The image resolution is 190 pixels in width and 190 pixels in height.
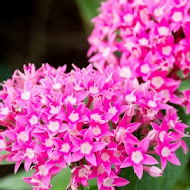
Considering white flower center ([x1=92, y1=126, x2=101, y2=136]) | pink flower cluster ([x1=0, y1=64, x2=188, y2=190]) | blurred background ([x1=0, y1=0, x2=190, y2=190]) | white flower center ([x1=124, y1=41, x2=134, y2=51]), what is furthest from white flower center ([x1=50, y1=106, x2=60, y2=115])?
blurred background ([x1=0, y1=0, x2=190, y2=190])

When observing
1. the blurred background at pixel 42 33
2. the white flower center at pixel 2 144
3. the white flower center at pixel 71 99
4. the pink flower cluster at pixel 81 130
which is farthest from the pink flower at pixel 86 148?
the blurred background at pixel 42 33

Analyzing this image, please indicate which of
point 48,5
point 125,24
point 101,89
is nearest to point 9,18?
point 48,5

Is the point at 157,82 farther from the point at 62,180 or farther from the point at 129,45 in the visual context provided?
the point at 62,180

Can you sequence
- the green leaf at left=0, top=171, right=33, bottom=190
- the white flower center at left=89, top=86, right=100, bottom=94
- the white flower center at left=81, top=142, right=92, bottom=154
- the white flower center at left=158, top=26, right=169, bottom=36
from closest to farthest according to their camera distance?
1. the white flower center at left=81, top=142, right=92, bottom=154
2. the white flower center at left=89, top=86, right=100, bottom=94
3. the white flower center at left=158, top=26, right=169, bottom=36
4. the green leaf at left=0, top=171, right=33, bottom=190

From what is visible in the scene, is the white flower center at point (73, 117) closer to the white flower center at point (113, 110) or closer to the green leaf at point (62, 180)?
the white flower center at point (113, 110)

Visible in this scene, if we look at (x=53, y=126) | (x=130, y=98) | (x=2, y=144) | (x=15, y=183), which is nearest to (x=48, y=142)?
(x=53, y=126)

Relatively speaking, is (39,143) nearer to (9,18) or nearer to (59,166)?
(59,166)

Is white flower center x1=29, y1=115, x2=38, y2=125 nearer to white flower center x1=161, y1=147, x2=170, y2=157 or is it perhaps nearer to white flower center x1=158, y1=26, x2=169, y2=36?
white flower center x1=161, y1=147, x2=170, y2=157
